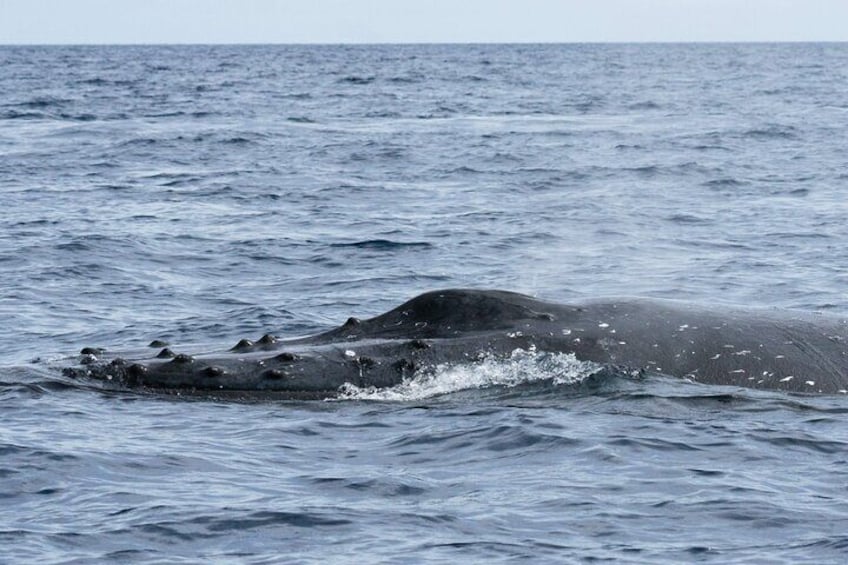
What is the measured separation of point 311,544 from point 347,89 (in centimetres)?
6525

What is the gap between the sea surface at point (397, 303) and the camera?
29.8 feet

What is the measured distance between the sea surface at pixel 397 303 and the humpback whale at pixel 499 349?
199 mm

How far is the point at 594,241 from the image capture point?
23.2 metres

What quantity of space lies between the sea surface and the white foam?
0.03m

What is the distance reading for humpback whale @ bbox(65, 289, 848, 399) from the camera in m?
11.9

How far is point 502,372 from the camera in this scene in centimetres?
1201

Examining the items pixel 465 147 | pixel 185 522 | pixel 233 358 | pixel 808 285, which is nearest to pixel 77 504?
pixel 185 522

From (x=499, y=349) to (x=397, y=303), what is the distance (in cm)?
594

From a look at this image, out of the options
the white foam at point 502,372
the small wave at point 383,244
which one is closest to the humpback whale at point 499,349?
the white foam at point 502,372

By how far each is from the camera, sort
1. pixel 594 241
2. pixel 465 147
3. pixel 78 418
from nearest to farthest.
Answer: pixel 78 418
pixel 594 241
pixel 465 147

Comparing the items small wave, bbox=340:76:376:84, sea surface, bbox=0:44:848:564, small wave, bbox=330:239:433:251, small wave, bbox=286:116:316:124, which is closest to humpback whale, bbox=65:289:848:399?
sea surface, bbox=0:44:848:564

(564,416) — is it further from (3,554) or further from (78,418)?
(3,554)

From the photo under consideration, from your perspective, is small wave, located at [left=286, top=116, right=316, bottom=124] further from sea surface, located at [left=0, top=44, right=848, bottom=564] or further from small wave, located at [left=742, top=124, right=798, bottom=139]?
small wave, located at [left=742, top=124, right=798, bottom=139]

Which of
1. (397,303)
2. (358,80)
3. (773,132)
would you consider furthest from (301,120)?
(397,303)
